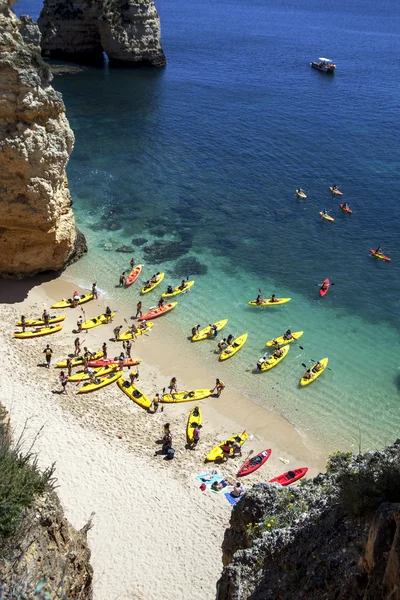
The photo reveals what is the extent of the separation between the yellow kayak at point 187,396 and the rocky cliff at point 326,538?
38.6ft

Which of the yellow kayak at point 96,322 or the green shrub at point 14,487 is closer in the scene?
the green shrub at point 14,487

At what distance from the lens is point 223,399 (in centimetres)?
2481

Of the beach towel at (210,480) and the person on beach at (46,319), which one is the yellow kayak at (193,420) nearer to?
the beach towel at (210,480)

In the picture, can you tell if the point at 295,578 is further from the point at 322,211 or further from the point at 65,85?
the point at 65,85

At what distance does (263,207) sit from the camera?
1652 inches

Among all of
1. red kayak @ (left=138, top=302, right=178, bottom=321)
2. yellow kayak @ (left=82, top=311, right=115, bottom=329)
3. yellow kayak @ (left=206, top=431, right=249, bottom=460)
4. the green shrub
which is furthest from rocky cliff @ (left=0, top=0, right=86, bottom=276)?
the green shrub

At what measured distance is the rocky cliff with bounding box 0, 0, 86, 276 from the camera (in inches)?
967

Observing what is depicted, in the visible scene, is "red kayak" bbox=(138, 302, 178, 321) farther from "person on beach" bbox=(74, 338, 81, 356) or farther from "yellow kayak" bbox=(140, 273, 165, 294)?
"person on beach" bbox=(74, 338, 81, 356)

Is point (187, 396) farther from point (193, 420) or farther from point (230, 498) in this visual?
point (230, 498)

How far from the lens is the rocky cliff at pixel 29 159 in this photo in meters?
24.6

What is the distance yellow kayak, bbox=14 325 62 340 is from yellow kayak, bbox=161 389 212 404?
293 inches

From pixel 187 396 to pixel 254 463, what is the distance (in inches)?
184

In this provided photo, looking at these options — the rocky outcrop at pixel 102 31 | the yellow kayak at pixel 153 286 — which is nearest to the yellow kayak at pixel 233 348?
the yellow kayak at pixel 153 286

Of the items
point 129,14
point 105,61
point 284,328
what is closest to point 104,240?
point 284,328
